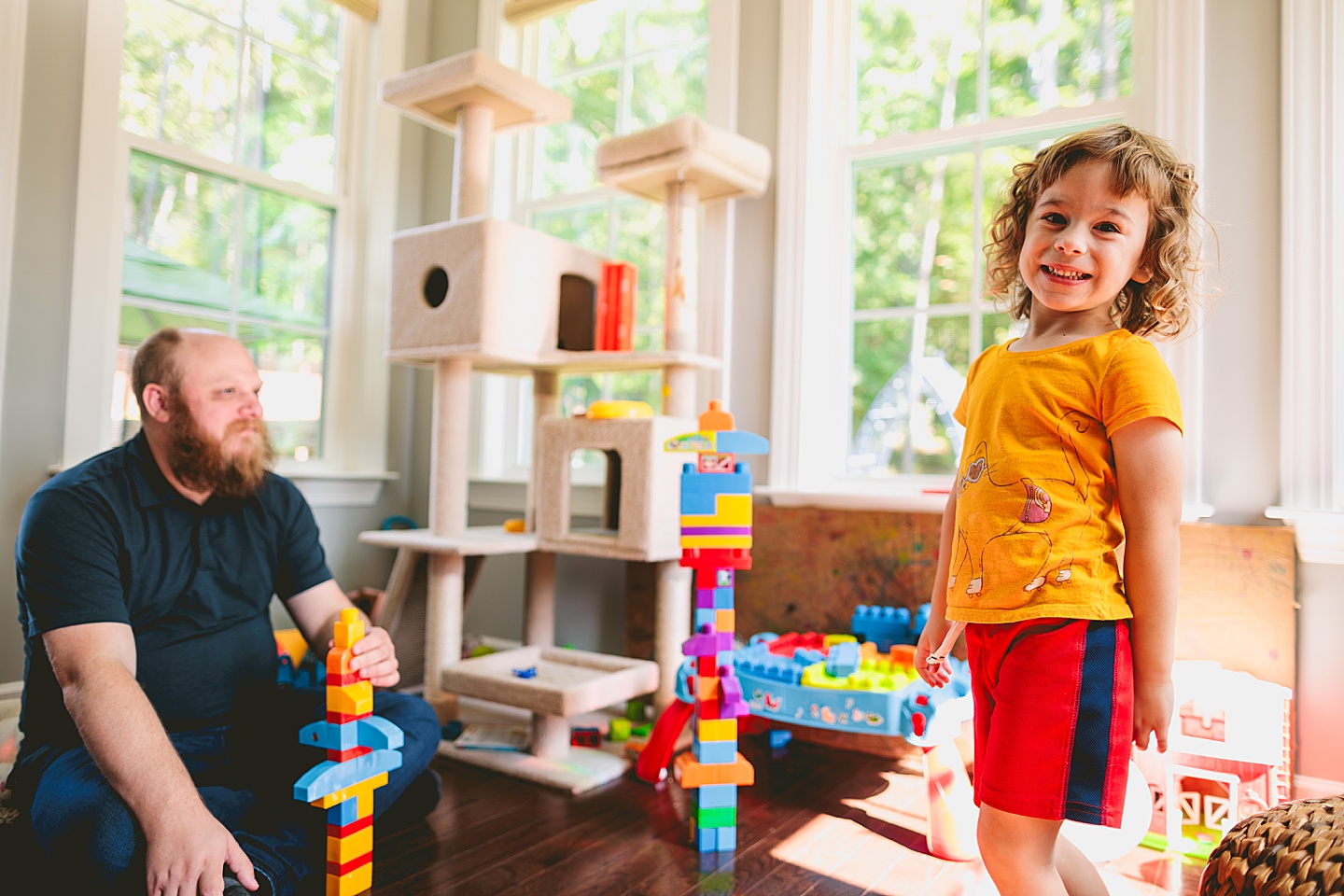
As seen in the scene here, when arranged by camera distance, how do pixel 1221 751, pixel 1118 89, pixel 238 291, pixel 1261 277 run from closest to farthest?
pixel 1221 751 < pixel 1261 277 < pixel 1118 89 < pixel 238 291

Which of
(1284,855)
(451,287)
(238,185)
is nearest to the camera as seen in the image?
(1284,855)

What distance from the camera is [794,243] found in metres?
2.46

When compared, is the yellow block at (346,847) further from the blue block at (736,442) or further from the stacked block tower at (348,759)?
the blue block at (736,442)

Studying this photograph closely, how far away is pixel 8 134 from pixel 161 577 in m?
1.58

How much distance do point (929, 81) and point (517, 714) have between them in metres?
2.07

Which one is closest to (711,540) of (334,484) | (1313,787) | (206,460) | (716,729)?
(716,729)

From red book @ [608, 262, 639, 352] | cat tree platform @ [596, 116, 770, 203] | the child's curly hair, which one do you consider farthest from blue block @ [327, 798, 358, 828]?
cat tree platform @ [596, 116, 770, 203]

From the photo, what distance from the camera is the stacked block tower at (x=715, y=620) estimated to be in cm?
153

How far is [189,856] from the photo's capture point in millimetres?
1125

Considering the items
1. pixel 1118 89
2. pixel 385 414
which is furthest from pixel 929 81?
pixel 385 414

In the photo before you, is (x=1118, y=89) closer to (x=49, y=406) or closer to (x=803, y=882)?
(x=803, y=882)

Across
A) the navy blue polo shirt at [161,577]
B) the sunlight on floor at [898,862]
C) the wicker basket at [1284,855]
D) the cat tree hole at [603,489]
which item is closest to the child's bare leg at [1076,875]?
→ the wicker basket at [1284,855]

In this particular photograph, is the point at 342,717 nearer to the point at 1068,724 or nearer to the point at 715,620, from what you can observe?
the point at 715,620

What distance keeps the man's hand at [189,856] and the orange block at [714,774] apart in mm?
682
